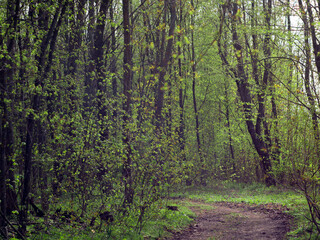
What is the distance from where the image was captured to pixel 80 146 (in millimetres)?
7020

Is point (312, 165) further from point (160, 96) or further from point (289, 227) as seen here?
point (160, 96)

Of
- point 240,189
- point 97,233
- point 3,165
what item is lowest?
point 240,189

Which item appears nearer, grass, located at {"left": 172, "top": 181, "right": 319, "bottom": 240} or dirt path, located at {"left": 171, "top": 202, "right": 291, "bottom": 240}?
grass, located at {"left": 172, "top": 181, "right": 319, "bottom": 240}

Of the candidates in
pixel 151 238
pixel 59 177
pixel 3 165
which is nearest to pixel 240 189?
pixel 151 238

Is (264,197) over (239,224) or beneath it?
beneath

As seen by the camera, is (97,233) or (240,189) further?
(240,189)

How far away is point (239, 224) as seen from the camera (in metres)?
9.88

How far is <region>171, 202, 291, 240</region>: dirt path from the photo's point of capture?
8312 mm

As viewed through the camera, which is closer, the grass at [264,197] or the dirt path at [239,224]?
the grass at [264,197]

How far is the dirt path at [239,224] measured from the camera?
27.3ft

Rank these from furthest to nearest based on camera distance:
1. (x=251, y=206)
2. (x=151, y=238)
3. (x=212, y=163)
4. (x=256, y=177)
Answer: (x=212, y=163) < (x=256, y=177) < (x=251, y=206) < (x=151, y=238)

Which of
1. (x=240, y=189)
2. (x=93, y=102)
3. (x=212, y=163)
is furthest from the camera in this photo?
(x=212, y=163)

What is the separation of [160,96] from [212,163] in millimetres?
12408

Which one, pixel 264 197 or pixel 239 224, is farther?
pixel 264 197
